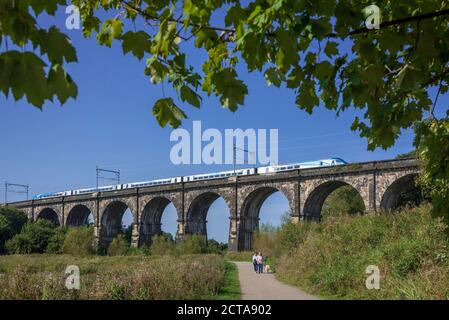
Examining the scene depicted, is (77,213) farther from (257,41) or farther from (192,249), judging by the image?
(257,41)

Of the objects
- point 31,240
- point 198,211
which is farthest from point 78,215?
point 198,211

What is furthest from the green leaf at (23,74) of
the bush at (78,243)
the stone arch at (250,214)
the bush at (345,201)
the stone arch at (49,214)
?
the stone arch at (49,214)

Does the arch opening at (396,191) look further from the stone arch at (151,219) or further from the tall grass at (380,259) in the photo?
the stone arch at (151,219)

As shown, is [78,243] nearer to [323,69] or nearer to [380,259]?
[380,259]

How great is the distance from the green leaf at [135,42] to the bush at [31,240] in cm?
4855

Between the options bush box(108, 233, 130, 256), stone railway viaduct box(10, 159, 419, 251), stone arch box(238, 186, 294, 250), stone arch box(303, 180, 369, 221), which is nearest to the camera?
stone railway viaduct box(10, 159, 419, 251)

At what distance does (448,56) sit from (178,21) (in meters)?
2.43

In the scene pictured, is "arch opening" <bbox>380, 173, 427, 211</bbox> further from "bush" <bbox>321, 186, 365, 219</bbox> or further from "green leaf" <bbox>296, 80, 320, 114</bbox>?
"green leaf" <bbox>296, 80, 320, 114</bbox>

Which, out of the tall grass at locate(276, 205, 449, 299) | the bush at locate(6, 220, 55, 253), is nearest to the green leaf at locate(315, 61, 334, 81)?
the tall grass at locate(276, 205, 449, 299)

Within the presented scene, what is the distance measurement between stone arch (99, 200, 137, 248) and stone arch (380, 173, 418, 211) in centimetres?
3137

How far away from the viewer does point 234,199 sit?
47.5 meters

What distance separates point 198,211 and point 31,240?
16358mm

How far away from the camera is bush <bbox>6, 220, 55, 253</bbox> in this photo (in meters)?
47.7

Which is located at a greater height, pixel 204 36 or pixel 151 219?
pixel 151 219
